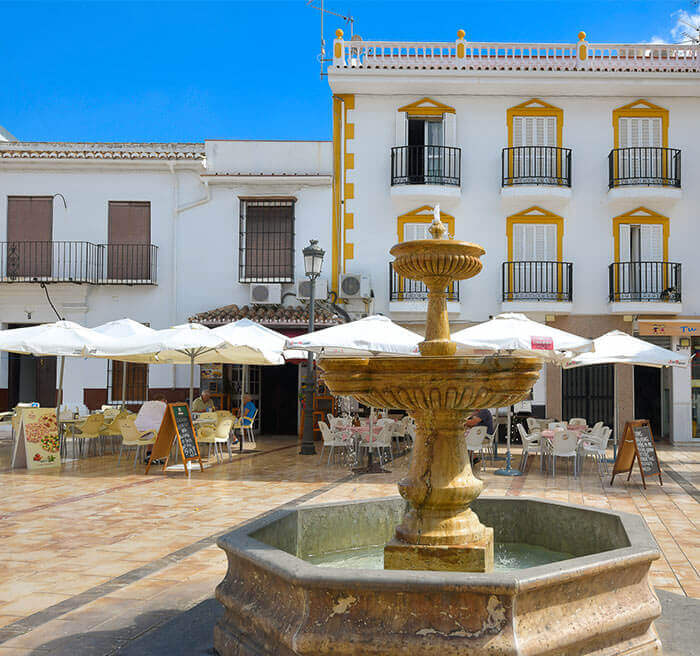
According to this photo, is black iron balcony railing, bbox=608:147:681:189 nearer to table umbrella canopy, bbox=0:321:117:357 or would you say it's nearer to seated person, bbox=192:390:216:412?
Result: seated person, bbox=192:390:216:412

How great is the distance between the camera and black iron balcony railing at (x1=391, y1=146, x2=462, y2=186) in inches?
730

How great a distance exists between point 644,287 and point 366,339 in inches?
412

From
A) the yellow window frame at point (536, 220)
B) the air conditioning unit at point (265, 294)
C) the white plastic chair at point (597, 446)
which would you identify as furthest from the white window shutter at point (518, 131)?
the white plastic chair at point (597, 446)

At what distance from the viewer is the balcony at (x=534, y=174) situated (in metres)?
18.2

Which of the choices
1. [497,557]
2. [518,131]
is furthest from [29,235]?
[497,557]

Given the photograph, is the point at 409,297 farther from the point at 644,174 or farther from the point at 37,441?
the point at 37,441

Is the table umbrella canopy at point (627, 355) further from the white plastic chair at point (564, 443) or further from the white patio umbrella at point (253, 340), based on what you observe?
the white patio umbrella at point (253, 340)

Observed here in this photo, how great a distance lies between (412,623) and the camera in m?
3.35

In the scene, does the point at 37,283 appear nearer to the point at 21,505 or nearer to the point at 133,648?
the point at 21,505

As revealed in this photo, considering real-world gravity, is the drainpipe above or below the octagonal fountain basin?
above

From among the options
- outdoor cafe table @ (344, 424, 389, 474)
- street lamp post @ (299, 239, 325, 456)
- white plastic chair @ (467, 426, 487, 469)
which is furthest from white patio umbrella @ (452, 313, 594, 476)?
street lamp post @ (299, 239, 325, 456)

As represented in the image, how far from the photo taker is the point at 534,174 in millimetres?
18594

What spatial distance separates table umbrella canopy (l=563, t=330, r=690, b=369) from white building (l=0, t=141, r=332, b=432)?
900 cm

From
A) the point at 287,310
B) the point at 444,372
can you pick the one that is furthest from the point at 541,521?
the point at 287,310
